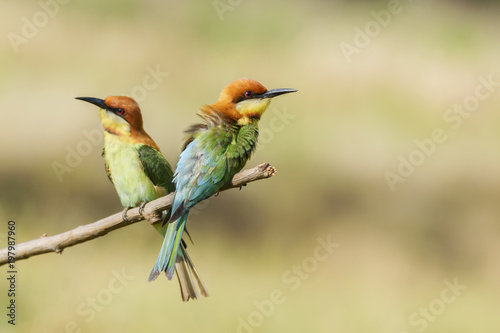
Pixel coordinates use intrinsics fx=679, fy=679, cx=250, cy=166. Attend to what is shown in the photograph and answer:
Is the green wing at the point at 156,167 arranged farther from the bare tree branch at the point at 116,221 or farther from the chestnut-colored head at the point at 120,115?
the bare tree branch at the point at 116,221

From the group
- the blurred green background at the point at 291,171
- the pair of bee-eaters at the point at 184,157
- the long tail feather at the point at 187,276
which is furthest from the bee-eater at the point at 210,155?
the blurred green background at the point at 291,171

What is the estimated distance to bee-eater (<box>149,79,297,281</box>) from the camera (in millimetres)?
1176

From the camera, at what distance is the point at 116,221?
3.78 feet

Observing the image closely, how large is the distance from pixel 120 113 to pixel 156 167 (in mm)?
182

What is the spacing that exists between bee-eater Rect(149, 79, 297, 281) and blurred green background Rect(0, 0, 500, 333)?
7.79ft

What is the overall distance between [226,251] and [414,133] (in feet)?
7.30

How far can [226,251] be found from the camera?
5.01m

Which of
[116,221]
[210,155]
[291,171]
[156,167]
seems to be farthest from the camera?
[291,171]

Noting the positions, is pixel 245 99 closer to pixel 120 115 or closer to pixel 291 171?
pixel 120 115

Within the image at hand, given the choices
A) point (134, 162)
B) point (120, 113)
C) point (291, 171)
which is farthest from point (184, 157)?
point (291, 171)

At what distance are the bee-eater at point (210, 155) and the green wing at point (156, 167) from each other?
0.12 meters

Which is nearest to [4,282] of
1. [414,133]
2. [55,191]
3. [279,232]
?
[55,191]

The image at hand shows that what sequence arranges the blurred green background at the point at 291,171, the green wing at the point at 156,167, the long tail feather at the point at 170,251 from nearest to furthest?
the long tail feather at the point at 170,251
the green wing at the point at 156,167
the blurred green background at the point at 291,171

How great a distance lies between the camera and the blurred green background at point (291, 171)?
4.45m
